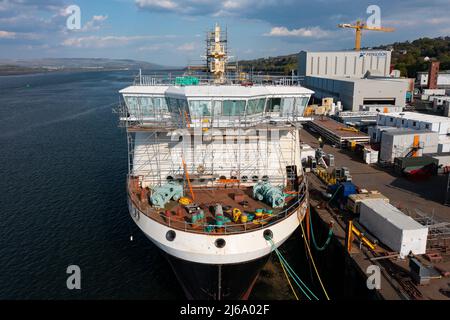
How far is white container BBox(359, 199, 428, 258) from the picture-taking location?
52.9 feet

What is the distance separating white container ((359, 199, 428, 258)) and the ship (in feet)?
12.6

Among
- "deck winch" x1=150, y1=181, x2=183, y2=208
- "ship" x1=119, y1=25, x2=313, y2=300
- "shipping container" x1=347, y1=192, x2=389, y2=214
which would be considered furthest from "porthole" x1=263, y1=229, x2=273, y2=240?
"shipping container" x1=347, y1=192, x2=389, y2=214

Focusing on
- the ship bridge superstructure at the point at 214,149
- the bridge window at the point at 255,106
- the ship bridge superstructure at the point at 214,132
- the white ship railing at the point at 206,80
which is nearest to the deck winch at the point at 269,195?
the ship bridge superstructure at the point at 214,149

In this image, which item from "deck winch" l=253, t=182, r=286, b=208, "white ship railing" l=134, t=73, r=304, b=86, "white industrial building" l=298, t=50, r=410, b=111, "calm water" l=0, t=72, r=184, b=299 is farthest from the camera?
"white industrial building" l=298, t=50, r=410, b=111

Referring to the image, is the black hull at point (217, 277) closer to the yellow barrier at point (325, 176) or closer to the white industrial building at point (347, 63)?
the yellow barrier at point (325, 176)

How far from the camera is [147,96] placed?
810 inches

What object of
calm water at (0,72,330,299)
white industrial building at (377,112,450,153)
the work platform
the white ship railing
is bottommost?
calm water at (0,72,330,299)

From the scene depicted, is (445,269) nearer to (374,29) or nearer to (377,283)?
(377,283)

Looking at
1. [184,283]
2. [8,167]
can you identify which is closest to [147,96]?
[184,283]

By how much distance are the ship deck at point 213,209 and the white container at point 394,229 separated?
13.0 ft

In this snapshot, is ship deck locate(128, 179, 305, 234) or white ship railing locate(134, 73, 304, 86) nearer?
ship deck locate(128, 179, 305, 234)

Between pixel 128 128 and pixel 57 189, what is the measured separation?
19234mm

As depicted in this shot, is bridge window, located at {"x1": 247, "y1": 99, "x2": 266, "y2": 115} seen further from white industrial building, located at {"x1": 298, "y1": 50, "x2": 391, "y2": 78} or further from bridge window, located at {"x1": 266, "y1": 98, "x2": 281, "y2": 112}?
white industrial building, located at {"x1": 298, "y1": 50, "x2": 391, "y2": 78}

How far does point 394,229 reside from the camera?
16.5 m
